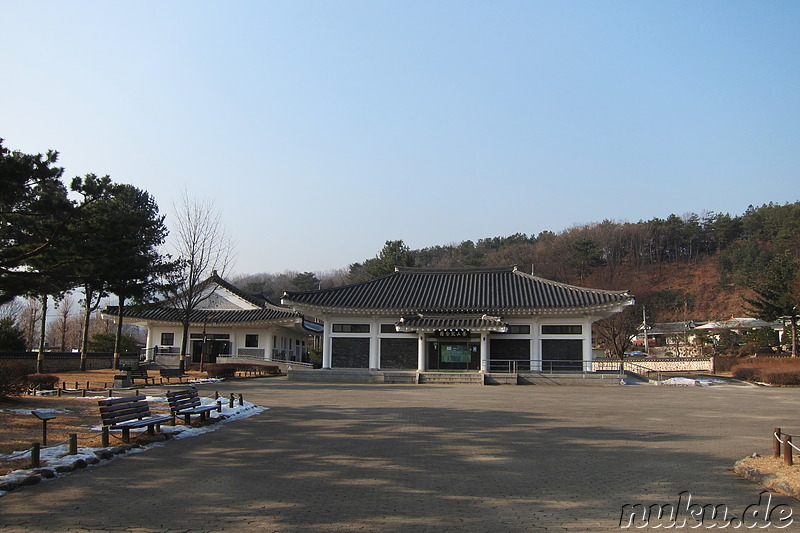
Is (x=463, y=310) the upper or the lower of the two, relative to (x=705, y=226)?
lower

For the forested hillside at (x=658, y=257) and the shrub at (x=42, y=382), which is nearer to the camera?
the shrub at (x=42, y=382)

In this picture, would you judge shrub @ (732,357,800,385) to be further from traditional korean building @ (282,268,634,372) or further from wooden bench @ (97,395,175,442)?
wooden bench @ (97,395,175,442)

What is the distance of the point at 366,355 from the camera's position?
111ft

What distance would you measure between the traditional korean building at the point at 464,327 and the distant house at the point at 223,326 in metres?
7.79

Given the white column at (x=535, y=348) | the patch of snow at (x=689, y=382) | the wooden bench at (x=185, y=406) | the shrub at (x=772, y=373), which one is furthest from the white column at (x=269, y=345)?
the wooden bench at (x=185, y=406)

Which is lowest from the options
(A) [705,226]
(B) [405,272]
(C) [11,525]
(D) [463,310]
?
(C) [11,525]

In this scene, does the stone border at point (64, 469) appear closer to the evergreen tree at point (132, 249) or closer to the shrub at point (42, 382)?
the evergreen tree at point (132, 249)

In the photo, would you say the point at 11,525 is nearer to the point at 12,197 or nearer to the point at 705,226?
the point at 12,197

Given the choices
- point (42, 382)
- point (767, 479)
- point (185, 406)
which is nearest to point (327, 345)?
point (42, 382)

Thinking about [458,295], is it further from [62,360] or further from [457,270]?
[62,360]

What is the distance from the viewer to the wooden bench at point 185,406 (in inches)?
456

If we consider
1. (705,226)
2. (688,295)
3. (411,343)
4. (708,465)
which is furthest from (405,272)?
(705,226)

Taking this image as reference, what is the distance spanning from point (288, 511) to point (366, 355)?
27.7m

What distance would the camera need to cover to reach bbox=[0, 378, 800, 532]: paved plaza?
236 inches
